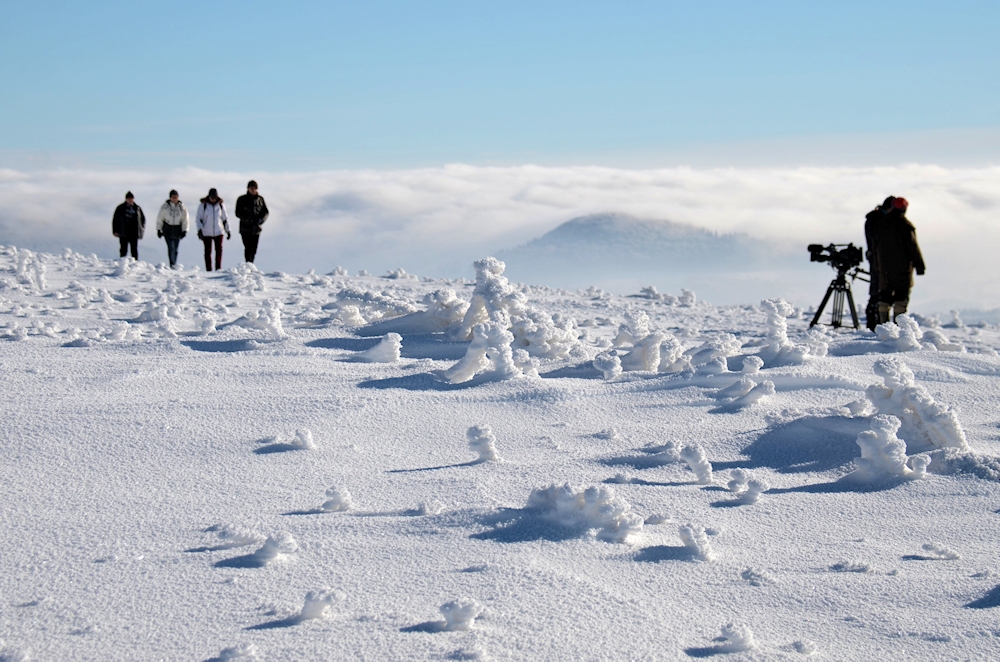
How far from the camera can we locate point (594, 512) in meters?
3.56

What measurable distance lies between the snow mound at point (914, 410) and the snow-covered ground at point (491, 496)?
0.5 inches

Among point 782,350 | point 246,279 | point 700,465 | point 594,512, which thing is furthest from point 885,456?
point 246,279

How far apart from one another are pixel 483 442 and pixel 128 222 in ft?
38.9

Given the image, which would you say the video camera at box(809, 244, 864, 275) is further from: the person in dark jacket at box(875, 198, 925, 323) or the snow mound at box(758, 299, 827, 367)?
the snow mound at box(758, 299, 827, 367)

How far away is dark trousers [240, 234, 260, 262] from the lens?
13719 millimetres

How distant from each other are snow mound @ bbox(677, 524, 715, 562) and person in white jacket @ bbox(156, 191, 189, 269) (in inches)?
478

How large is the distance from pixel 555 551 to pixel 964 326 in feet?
39.1

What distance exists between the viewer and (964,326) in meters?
13.3

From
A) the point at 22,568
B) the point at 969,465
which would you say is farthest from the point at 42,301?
the point at 969,465

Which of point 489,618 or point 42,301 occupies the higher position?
point 42,301

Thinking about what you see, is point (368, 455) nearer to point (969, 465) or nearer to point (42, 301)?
point (969, 465)

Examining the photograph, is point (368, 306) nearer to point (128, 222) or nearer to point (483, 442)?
point (483, 442)

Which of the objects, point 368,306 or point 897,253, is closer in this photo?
point 368,306

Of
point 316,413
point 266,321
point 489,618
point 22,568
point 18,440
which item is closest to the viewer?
point 489,618
